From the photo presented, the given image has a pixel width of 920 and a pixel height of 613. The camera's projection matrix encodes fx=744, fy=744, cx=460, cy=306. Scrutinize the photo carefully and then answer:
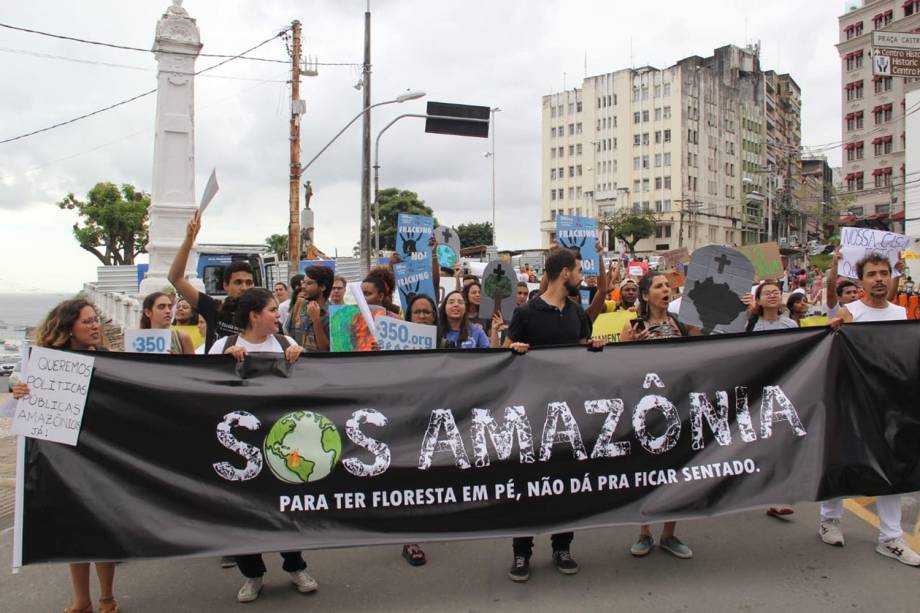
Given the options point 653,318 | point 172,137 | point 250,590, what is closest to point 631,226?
point 172,137

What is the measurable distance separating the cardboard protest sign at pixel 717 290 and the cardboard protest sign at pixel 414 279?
3.46 m

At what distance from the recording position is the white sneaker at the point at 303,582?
13.5 feet

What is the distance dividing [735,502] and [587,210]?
93.3 m

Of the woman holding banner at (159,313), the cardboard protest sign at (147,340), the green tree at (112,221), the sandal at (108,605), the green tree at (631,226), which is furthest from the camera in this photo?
the green tree at (631,226)

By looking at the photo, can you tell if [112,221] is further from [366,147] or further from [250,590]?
[250,590]

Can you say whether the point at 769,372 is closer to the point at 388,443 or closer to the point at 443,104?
the point at 388,443

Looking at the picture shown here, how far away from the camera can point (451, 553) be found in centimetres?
476

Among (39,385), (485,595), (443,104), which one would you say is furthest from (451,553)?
(443,104)

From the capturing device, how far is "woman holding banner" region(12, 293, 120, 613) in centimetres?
381

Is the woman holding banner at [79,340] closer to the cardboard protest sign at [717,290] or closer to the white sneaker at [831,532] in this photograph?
the cardboard protest sign at [717,290]

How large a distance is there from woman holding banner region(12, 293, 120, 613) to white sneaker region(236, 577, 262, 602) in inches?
24.8

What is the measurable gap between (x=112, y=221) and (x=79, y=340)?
52.5 meters

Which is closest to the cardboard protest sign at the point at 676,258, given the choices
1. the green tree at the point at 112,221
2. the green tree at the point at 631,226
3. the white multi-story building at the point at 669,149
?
the green tree at the point at 112,221

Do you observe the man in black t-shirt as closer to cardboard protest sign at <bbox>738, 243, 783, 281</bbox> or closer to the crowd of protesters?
the crowd of protesters
